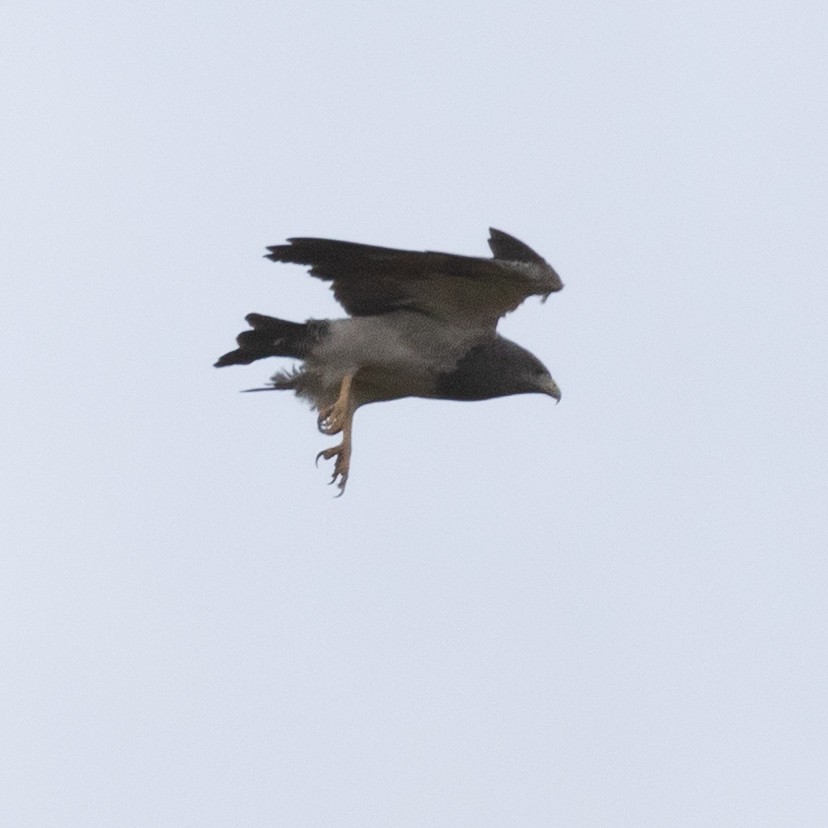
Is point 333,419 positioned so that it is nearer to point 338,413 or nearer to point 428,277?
point 338,413

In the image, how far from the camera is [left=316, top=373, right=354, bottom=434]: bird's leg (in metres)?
13.6

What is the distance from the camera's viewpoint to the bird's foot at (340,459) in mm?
13656

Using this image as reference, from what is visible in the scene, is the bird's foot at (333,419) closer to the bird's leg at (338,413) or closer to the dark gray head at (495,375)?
the bird's leg at (338,413)

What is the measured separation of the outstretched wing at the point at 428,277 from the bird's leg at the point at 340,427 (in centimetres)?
55

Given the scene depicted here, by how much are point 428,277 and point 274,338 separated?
3.81 ft

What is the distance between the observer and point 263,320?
46.0 feet

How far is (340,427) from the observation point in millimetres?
13664

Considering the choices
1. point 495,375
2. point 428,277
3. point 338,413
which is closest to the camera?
A: point 428,277

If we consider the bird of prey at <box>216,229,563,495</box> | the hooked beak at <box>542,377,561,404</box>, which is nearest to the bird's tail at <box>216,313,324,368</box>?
the bird of prey at <box>216,229,563,495</box>

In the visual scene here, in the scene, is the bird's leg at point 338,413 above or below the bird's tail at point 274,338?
below

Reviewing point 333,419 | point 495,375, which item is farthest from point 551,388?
point 333,419

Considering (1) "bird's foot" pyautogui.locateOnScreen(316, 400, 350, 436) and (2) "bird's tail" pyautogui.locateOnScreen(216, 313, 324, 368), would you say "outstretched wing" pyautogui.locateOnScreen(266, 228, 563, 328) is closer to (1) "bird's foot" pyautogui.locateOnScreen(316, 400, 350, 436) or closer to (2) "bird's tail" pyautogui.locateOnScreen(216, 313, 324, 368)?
(2) "bird's tail" pyautogui.locateOnScreen(216, 313, 324, 368)

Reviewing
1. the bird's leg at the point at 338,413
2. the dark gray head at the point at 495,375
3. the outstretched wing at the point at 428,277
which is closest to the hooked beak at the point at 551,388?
the dark gray head at the point at 495,375

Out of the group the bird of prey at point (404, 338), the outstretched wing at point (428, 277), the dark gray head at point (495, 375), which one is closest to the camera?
the outstretched wing at point (428, 277)
